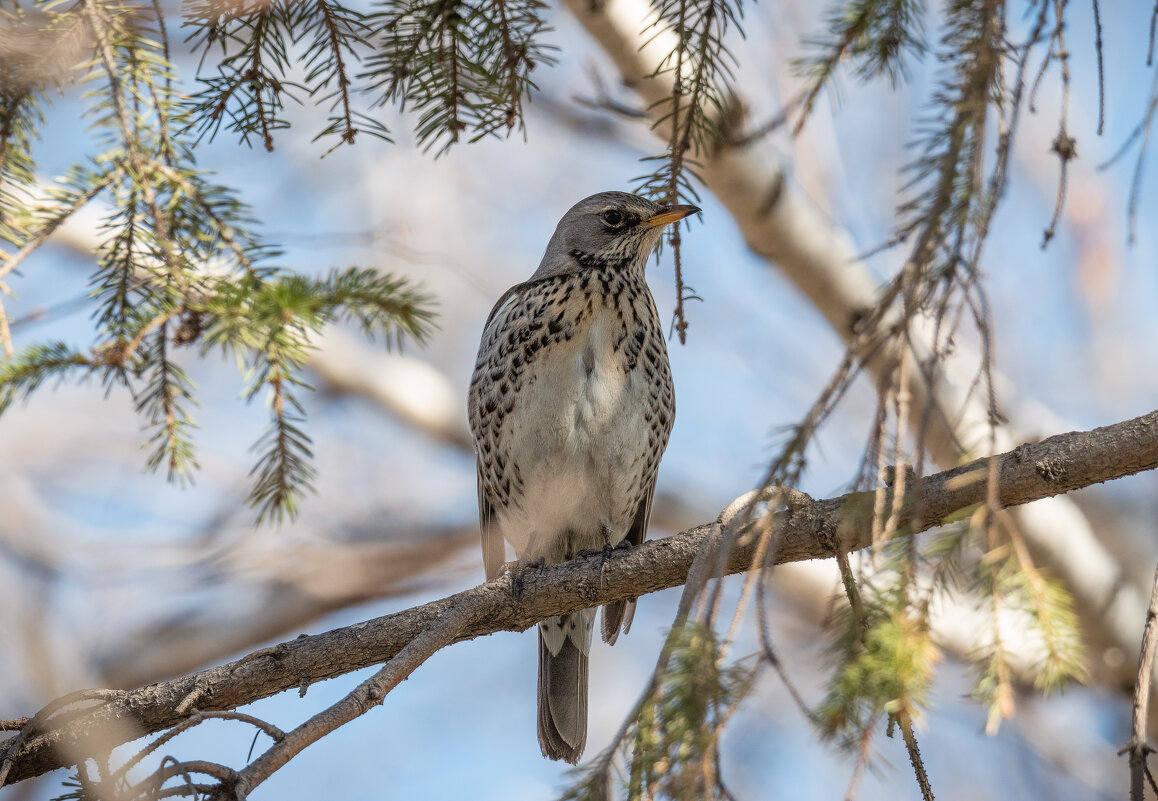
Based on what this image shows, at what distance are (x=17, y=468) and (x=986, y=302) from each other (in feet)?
29.8

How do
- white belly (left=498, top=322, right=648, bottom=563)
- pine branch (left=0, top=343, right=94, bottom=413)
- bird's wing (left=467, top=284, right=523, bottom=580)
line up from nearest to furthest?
pine branch (left=0, top=343, right=94, bottom=413)
white belly (left=498, top=322, right=648, bottom=563)
bird's wing (left=467, top=284, right=523, bottom=580)

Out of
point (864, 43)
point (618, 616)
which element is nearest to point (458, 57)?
point (864, 43)

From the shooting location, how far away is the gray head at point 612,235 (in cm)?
446

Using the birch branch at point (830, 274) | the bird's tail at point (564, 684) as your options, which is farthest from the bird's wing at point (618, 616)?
the birch branch at point (830, 274)

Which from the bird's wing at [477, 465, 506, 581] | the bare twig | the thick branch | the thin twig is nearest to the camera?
the bare twig

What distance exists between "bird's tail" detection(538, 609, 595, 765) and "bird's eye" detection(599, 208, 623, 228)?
1674 millimetres

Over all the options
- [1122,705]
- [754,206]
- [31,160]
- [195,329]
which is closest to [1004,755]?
[1122,705]

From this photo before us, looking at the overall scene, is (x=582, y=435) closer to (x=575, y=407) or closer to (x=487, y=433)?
(x=575, y=407)

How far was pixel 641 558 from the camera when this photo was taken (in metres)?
3.20

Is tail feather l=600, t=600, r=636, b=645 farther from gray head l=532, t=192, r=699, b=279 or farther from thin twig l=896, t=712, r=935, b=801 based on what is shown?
thin twig l=896, t=712, r=935, b=801

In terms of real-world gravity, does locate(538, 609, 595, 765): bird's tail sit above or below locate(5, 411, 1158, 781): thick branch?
above

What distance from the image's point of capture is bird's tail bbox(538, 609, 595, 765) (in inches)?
182

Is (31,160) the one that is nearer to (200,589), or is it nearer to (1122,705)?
(200,589)

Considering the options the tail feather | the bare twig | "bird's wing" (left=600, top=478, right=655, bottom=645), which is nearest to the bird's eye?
"bird's wing" (left=600, top=478, right=655, bottom=645)
